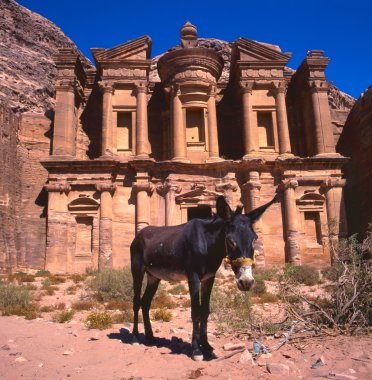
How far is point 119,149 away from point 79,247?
19.1ft

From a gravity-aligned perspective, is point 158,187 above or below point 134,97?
below

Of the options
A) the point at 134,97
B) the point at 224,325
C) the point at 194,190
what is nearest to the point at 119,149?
the point at 134,97

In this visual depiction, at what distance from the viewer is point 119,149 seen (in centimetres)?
2208

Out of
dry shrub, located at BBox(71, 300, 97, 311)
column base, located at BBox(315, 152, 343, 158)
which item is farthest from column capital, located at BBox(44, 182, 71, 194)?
column base, located at BBox(315, 152, 343, 158)

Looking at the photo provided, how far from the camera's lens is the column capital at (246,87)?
22344mm

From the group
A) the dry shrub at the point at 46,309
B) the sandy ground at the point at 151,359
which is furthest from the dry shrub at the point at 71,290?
the sandy ground at the point at 151,359

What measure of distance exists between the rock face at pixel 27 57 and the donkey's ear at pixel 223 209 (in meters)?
22.6

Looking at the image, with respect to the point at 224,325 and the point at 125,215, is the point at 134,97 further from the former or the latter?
the point at 224,325

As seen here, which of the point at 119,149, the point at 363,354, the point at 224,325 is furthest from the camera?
the point at 119,149

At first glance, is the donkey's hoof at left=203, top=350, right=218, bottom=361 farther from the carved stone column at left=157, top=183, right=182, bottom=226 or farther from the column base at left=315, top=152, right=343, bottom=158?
the column base at left=315, top=152, right=343, bottom=158

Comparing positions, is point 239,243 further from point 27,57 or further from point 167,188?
point 27,57

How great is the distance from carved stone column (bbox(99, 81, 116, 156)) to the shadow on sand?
14923 mm

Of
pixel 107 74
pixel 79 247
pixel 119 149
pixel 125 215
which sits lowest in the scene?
pixel 79 247

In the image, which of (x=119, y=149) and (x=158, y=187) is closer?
(x=158, y=187)
